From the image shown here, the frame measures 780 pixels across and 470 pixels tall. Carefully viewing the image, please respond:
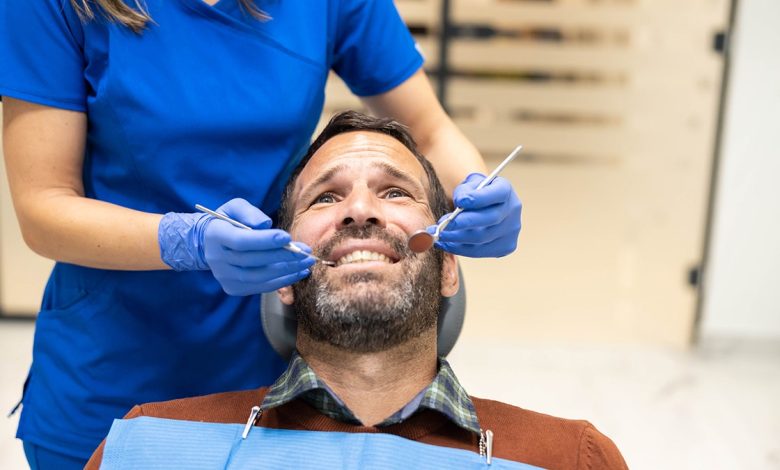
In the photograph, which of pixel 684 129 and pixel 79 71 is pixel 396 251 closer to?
pixel 79 71

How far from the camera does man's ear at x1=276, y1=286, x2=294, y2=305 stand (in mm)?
1347

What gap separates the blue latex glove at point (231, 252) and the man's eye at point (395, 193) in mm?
273

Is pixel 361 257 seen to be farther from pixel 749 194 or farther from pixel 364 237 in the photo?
pixel 749 194

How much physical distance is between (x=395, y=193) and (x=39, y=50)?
0.60 m

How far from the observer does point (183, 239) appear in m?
1.12

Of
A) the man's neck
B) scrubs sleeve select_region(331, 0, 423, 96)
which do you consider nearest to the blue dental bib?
the man's neck

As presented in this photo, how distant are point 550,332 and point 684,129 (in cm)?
101

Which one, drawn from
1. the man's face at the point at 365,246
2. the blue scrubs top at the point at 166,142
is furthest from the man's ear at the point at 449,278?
the blue scrubs top at the point at 166,142

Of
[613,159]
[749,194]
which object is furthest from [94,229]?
[749,194]

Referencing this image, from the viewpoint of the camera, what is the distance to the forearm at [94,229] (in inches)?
44.7

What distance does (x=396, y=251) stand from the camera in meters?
1.27

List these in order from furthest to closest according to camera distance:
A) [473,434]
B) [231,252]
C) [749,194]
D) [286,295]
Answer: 1. [749,194]
2. [286,295]
3. [473,434]
4. [231,252]

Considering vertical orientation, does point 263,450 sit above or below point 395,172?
below

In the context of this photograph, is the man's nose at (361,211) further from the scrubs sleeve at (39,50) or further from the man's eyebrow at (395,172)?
the scrubs sleeve at (39,50)
